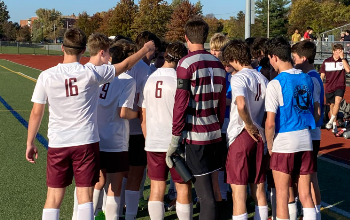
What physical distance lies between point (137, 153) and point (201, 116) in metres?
1.18

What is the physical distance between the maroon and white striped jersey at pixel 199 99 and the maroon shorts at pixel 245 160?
0.72 ft

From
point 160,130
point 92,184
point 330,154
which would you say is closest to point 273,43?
point 160,130

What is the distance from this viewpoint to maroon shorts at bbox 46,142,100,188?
3740mm

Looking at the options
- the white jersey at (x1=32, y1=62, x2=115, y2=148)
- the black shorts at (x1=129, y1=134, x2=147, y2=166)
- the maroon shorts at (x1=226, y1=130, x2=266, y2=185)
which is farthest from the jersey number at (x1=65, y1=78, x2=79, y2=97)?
the maroon shorts at (x1=226, y1=130, x2=266, y2=185)

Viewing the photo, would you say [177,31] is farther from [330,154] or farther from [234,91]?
[234,91]

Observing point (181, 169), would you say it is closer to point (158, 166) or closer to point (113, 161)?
point (158, 166)

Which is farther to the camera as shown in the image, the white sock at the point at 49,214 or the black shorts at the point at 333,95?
the black shorts at the point at 333,95

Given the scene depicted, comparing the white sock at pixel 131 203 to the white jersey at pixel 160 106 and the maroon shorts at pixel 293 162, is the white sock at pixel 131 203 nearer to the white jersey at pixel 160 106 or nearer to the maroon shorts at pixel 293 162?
the white jersey at pixel 160 106

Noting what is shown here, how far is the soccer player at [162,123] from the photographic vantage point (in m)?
4.09

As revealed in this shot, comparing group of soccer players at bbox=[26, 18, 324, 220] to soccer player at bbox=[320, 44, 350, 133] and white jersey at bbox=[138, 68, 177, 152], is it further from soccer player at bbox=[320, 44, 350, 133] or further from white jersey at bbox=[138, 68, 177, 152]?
soccer player at bbox=[320, 44, 350, 133]

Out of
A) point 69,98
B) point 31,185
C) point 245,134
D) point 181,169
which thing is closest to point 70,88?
point 69,98

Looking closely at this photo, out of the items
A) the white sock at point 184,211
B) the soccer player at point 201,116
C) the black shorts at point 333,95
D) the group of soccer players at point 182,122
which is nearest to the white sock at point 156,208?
the group of soccer players at point 182,122

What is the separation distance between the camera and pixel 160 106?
13.5 ft

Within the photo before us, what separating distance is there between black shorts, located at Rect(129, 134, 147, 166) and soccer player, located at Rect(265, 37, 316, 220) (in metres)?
1.41
